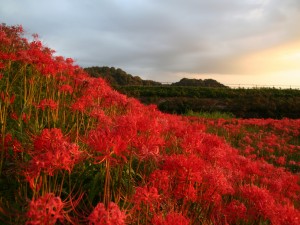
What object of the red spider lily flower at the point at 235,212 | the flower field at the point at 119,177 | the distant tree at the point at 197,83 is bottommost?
the red spider lily flower at the point at 235,212

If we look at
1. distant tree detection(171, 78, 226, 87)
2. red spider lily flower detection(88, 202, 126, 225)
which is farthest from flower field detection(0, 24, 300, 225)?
distant tree detection(171, 78, 226, 87)

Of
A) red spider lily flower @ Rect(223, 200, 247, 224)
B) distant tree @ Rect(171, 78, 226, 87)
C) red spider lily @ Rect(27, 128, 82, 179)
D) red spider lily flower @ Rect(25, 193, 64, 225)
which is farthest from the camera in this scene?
distant tree @ Rect(171, 78, 226, 87)

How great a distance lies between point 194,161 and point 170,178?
12.3 inches

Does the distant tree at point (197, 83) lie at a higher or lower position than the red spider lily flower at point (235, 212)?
higher

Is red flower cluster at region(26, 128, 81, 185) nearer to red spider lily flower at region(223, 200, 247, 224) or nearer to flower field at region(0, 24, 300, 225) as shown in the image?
flower field at region(0, 24, 300, 225)

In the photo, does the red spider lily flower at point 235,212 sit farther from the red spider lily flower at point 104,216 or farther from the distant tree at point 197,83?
the distant tree at point 197,83

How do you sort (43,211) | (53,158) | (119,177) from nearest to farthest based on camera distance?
(43,211) < (53,158) < (119,177)

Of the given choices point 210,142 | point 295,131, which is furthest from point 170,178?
point 295,131

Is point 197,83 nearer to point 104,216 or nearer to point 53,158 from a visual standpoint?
point 53,158

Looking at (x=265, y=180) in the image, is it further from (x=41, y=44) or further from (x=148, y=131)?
(x=41, y=44)

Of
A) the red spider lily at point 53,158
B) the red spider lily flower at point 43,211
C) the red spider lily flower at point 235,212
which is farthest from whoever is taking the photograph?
the red spider lily flower at point 235,212

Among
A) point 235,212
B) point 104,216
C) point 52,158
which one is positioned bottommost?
point 235,212

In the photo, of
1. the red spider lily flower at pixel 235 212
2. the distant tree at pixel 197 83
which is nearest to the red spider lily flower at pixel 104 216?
the red spider lily flower at pixel 235 212

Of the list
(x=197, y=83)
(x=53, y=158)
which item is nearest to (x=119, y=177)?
(x=53, y=158)
